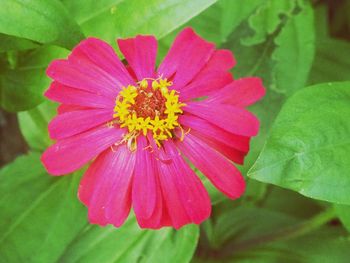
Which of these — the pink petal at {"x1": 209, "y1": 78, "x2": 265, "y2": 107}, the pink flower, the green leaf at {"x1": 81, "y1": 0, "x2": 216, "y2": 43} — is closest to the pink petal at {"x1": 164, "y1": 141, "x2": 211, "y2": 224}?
the pink flower

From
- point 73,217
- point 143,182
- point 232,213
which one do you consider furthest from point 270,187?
point 143,182

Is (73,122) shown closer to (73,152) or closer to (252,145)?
(73,152)

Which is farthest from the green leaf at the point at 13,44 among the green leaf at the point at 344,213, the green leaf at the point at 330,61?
the green leaf at the point at 330,61

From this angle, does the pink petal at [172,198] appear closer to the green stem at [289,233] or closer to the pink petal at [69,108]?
the pink petal at [69,108]

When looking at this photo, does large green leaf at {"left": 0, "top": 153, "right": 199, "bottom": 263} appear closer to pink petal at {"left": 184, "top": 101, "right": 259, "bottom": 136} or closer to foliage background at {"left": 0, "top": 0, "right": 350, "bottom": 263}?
foliage background at {"left": 0, "top": 0, "right": 350, "bottom": 263}

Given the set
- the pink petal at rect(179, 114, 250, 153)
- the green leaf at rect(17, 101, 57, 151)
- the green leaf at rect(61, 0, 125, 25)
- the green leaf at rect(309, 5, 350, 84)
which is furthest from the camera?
the green leaf at rect(309, 5, 350, 84)

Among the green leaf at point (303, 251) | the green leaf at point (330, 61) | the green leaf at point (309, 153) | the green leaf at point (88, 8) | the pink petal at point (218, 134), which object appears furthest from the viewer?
the green leaf at point (330, 61)

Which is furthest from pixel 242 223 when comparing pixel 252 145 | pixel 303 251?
pixel 252 145

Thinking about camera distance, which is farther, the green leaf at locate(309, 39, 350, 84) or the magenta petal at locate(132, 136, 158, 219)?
the green leaf at locate(309, 39, 350, 84)
